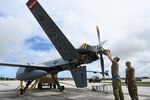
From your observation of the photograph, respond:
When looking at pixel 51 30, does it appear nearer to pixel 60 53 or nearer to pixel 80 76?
pixel 60 53

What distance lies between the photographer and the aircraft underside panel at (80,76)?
1426 cm

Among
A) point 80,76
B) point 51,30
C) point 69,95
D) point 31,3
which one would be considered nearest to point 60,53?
point 51,30

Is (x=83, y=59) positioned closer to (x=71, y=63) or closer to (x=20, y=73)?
(x=71, y=63)

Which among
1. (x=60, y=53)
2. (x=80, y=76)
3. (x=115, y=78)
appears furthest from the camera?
(x=80, y=76)

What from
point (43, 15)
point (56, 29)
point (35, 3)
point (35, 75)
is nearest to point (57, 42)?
point (56, 29)

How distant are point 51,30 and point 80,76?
14.2ft

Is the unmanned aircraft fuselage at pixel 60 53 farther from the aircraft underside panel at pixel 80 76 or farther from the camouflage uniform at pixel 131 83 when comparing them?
the camouflage uniform at pixel 131 83

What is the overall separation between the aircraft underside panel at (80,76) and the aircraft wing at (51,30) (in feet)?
5.70

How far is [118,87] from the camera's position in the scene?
28.6 ft

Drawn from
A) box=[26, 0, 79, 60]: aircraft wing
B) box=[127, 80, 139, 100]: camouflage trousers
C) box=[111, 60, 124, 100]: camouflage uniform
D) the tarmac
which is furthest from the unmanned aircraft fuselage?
box=[111, 60, 124, 100]: camouflage uniform

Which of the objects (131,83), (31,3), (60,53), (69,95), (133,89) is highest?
(31,3)

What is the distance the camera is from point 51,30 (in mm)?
12344

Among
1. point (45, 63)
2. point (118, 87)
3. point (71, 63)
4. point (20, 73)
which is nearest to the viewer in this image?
point (118, 87)

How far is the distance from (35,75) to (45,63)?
326 centimetres
